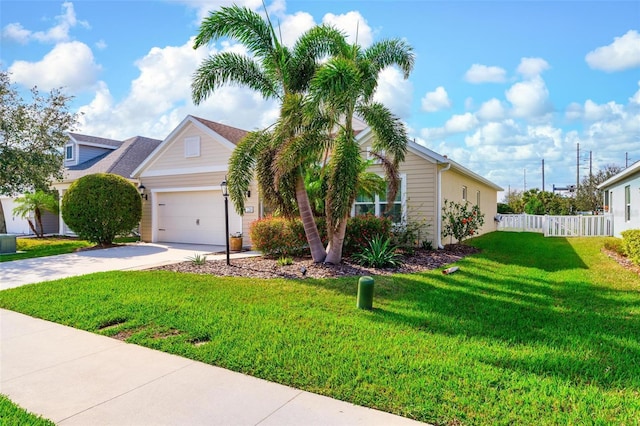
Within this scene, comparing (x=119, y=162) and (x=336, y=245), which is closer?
(x=336, y=245)

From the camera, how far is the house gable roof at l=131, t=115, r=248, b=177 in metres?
14.4

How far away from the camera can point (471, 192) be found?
55.5ft

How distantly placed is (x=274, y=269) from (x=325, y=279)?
5.85ft

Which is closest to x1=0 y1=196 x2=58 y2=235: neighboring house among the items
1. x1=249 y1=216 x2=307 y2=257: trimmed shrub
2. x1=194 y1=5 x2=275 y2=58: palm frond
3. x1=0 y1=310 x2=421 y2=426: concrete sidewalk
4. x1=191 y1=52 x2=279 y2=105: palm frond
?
x1=249 y1=216 x2=307 y2=257: trimmed shrub

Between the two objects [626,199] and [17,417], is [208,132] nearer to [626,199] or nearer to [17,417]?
[17,417]

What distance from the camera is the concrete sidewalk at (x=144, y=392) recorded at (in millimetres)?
2867

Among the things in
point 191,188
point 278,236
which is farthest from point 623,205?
point 191,188

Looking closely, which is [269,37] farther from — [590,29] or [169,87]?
[590,29]

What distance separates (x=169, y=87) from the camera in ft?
41.9

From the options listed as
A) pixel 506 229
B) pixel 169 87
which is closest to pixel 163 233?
pixel 169 87

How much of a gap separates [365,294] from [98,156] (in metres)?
22.1

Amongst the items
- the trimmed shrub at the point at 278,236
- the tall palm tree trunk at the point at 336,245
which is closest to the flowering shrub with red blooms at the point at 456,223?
the tall palm tree trunk at the point at 336,245

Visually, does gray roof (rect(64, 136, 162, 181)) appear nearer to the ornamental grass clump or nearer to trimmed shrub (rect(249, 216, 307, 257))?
trimmed shrub (rect(249, 216, 307, 257))

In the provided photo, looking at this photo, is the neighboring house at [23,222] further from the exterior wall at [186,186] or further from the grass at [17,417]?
the grass at [17,417]
